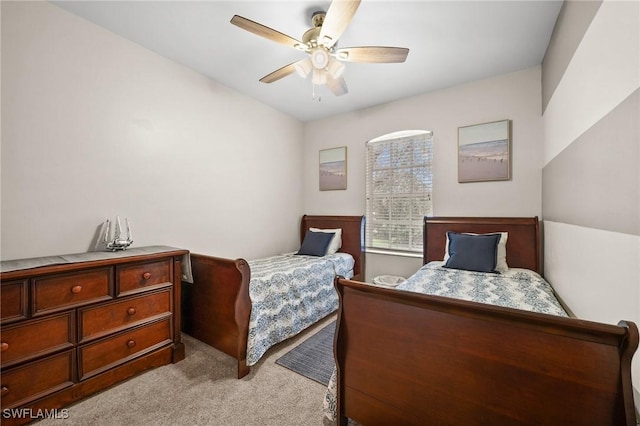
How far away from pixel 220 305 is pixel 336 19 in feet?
7.38

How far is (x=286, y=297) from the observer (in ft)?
8.01

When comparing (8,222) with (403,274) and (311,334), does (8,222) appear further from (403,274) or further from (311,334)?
(403,274)

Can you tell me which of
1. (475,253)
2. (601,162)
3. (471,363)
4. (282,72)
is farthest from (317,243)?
(601,162)

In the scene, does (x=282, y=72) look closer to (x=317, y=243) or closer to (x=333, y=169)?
(x=333, y=169)

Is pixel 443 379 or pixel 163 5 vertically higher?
pixel 163 5

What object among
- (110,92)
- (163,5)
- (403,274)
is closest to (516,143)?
(403,274)

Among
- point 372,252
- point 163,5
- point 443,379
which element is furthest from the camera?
point 372,252

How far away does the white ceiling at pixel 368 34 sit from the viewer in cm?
193

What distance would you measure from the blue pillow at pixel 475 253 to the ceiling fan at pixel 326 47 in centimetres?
184

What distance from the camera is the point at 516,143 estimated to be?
2.79 metres

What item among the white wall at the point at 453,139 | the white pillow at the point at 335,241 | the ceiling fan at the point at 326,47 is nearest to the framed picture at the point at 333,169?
the white wall at the point at 453,139

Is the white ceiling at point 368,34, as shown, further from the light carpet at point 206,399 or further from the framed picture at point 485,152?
the light carpet at point 206,399

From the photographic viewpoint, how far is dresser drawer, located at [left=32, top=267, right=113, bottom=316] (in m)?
1.54

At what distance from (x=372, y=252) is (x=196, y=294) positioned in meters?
2.30
